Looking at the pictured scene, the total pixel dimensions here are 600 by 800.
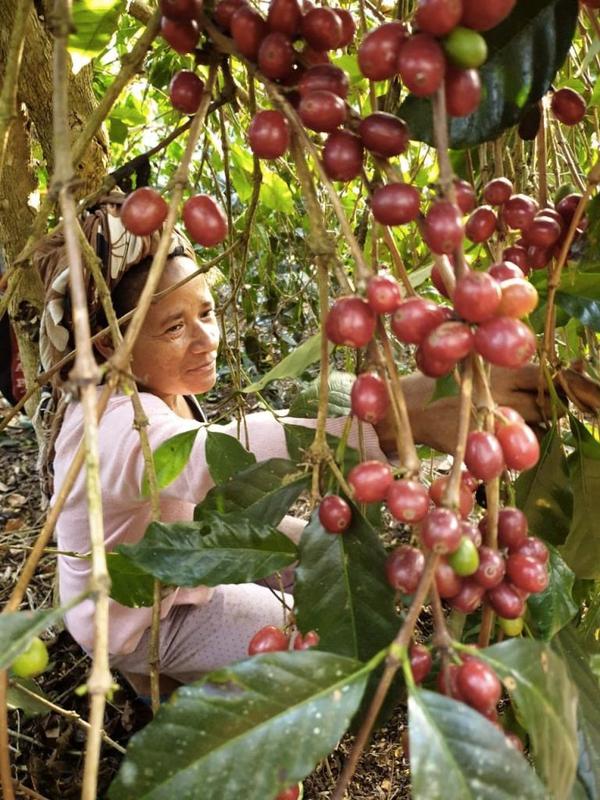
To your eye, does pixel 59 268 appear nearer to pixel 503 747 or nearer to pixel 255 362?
pixel 503 747

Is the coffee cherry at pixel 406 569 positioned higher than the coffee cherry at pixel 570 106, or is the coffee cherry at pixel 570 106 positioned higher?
the coffee cherry at pixel 570 106

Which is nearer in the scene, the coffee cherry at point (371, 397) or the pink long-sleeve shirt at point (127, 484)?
the coffee cherry at point (371, 397)

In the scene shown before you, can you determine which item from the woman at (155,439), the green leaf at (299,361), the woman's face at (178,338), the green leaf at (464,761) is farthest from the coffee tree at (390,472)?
the woman's face at (178,338)

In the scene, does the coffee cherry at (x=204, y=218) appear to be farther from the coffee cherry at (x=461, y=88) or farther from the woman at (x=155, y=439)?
the woman at (x=155, y=439)

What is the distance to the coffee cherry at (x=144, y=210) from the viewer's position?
52cm

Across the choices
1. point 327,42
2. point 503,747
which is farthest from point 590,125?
point 503,747

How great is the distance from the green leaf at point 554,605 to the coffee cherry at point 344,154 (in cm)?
34

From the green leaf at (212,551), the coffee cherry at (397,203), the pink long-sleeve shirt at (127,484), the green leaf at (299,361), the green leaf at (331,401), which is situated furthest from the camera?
the pink long-sleeve shirt at (127,484)

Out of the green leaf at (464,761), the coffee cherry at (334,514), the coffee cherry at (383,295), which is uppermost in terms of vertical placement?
the coffee cherry at (383,295)

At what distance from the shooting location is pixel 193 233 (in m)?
0.58

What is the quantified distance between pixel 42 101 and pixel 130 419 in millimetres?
652

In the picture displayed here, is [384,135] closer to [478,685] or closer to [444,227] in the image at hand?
[444,227]

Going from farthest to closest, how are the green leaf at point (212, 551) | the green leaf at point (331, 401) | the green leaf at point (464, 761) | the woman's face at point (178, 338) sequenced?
the woman's face at point (178, 338) → the green leaf at point (331, 401) → the green leaf at point (212, 551) → the green leaf at point (464, 761)

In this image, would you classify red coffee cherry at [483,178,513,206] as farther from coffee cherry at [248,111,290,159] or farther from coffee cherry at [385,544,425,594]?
coffee cherry at [385,544,425,594]
